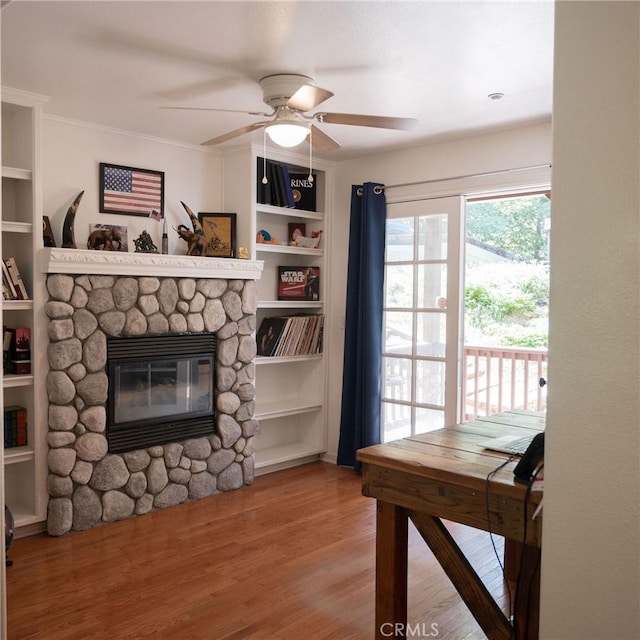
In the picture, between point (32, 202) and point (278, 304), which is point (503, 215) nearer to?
point (278, 304)

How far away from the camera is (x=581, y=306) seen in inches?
45.3

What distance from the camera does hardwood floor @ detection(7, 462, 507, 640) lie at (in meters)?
2.45

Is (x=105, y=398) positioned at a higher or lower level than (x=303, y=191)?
lower

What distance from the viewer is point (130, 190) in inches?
158

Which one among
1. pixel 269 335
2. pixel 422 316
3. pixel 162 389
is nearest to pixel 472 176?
pixel 422 316

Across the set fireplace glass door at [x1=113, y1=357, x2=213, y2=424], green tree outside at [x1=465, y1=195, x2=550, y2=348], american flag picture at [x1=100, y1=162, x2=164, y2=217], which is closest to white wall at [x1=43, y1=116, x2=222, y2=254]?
american flag picture at [x1=100, y1=162, x2=164, y2=217]

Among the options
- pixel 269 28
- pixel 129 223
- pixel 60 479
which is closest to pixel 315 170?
pixel 129 223

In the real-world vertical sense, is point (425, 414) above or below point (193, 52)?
below

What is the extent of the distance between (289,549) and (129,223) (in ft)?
7.60

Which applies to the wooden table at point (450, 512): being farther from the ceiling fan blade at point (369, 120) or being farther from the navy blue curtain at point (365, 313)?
the navy blue curtain at point (365, 313)

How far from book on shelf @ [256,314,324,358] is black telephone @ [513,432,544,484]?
299 centimetres

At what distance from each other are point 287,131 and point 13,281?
5.74ft

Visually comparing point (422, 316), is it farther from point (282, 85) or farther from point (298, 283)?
point (282, 85)

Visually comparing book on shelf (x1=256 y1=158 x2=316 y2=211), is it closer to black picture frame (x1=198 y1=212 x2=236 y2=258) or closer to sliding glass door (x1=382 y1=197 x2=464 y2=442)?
black picture frame (x1=198 y1=212 x2=236 y2=258)
